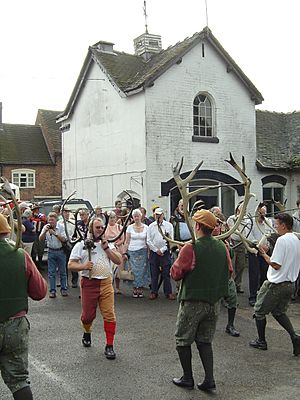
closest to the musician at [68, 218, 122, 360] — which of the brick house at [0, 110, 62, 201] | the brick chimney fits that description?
the brick chimney

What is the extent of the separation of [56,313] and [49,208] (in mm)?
6653

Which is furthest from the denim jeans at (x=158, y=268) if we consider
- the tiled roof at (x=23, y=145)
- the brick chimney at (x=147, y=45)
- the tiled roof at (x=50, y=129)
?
the tiled roof at (x=50, y=129)

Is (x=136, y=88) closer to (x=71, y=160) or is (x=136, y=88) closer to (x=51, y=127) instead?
(x=71, y=160)

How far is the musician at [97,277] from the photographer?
6.61 metres

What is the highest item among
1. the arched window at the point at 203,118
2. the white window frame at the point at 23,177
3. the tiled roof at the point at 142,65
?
the tiled roof at the point at 142,65

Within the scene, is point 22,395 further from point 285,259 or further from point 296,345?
point 296,345

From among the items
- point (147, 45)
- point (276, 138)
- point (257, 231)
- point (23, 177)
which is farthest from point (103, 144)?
point (23, 177)

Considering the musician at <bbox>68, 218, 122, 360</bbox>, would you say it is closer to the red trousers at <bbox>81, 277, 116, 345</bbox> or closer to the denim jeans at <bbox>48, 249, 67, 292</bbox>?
the red trousers at <bbox>81, 277, 116, 345</bbox>

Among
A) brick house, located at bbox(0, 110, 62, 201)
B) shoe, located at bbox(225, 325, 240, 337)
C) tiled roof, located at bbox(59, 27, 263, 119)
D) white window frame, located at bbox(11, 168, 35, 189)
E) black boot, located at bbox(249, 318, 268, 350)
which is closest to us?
black boot, located at bbox(249, 318, 268, 350)

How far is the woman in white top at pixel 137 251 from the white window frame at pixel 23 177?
925 inches

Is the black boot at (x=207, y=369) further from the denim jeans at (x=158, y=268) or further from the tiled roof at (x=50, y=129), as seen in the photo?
the tiled roof at (x=50, y=129)

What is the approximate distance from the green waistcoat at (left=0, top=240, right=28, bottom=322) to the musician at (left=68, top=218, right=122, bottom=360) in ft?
7.21

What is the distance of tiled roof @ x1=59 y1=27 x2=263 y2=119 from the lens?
1812 centimetres

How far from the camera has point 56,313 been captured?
921cm
